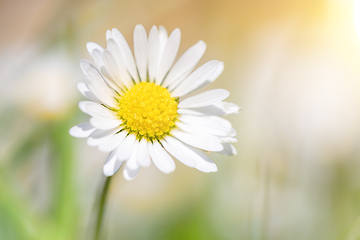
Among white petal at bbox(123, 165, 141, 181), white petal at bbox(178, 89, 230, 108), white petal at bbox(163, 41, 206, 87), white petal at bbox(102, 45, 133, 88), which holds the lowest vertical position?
white petal at bbox(123, 165, 141, 181)

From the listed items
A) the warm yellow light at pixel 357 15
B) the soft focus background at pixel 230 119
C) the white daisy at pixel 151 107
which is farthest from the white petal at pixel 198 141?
the warm yellow light at pixel 357 15

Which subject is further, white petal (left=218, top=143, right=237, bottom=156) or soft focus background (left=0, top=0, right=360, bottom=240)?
soft focus background (left=0, top=0, right=360, bottom=240)

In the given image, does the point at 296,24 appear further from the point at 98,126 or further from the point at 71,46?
the point at 98,126

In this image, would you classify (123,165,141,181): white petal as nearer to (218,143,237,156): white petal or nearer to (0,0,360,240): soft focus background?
(218,143,237,156): white petal

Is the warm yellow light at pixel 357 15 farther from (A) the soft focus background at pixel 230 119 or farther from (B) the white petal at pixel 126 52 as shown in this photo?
(B) the white petal at pixel 126 52

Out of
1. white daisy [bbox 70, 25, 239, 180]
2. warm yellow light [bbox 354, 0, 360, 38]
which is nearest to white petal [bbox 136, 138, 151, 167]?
white daisy [bbox 70, 25, 239, 180]

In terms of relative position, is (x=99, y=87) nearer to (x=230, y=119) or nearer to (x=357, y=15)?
(x=230, y=119)

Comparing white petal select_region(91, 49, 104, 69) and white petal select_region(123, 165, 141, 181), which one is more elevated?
white petal select_region(91, 49, 104, 69)
